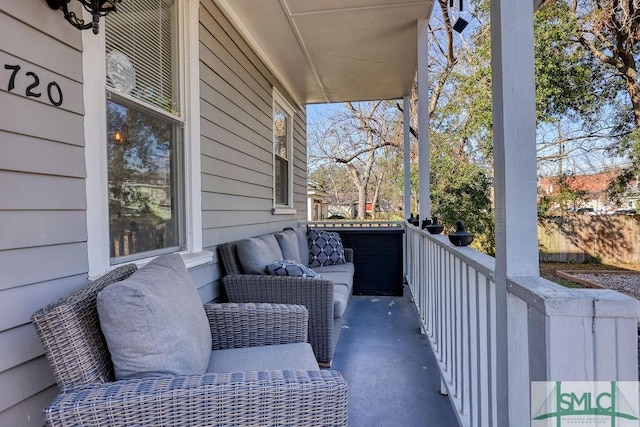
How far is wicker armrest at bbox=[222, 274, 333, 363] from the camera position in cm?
256

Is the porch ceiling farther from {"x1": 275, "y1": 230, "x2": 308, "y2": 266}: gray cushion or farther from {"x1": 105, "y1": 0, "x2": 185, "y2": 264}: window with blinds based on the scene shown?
{"x1": 275, "y1": 230, "x2": 308, "y2": 266}: gray cushion

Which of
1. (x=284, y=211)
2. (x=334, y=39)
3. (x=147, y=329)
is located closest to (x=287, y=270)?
(x=147, y=329)

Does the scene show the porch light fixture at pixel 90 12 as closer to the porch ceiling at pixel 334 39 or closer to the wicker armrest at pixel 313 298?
the porch ceiling at pixel 334 39

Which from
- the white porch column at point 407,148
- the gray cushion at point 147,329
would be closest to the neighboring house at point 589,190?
the white porch column at point 407,148

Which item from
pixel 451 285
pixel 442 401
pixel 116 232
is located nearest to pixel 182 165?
pixel 116 232

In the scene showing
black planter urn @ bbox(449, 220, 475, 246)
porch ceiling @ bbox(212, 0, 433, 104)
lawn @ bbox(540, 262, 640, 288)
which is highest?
porch ceiling @ bbox(212, 0, 433, 104)

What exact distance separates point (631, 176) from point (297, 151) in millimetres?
7309

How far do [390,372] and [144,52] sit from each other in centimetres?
253

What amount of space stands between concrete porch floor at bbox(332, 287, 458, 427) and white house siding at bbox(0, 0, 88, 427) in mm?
1542

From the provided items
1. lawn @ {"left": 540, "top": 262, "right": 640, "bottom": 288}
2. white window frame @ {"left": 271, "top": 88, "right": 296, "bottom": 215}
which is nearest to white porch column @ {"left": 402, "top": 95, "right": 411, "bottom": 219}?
white window frame @ {"left": 271, "top": 88, "right": 296, "bottom": 215}

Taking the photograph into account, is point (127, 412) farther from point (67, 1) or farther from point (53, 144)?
point (67, 1)

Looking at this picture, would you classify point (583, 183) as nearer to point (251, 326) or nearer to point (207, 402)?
point (251, 326)

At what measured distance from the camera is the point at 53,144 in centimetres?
137

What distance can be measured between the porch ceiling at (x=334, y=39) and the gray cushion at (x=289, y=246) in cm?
195
